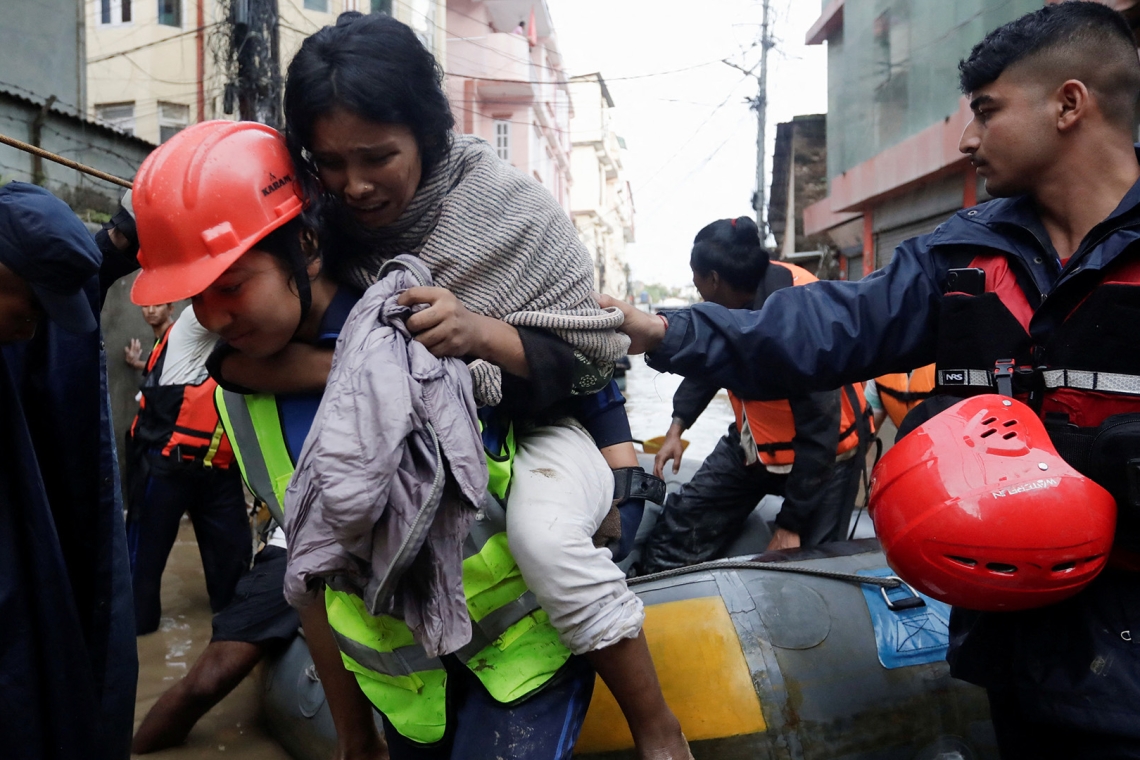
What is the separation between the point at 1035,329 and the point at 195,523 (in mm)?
4380

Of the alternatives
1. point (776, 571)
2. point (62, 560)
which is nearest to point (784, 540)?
point (776, 571)

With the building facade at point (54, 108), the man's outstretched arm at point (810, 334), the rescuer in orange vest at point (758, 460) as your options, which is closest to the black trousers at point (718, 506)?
the rescuer in orange vest at point (758, 460)

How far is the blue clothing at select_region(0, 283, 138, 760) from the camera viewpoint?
1849 mm

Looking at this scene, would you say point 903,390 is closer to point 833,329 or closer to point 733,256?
point 733,256

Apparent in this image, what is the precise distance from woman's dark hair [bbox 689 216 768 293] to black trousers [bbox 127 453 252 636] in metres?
2.74

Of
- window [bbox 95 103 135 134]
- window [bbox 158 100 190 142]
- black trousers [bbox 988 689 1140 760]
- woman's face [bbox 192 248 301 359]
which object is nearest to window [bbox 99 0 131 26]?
window [bbox 95 103 135 134]

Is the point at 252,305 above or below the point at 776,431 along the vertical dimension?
above

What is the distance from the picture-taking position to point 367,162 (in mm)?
1571

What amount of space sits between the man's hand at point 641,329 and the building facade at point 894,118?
766cm

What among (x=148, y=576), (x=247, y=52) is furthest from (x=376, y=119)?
(x=247, y=52)

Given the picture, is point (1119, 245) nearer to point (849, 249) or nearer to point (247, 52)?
point (247, 52)

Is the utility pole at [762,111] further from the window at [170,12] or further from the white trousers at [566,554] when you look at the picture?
the white trousers at [566,554]

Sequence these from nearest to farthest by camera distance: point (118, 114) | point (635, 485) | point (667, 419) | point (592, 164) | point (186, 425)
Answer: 1. point (635, 485)
2. point (186, 425)
3. point (667, 419)
4. point (118, 114)
5. point (592, 164)

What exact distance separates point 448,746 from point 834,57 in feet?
53.5
